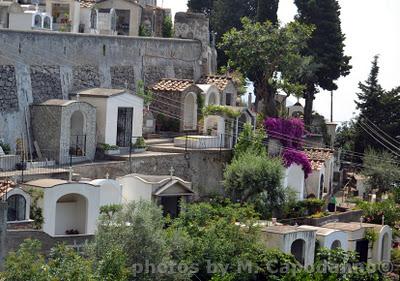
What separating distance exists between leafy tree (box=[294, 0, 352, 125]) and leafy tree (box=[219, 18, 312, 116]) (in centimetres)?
581

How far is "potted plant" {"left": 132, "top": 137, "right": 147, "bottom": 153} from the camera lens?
44812 millimetres

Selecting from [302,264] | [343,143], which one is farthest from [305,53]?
[302,264]

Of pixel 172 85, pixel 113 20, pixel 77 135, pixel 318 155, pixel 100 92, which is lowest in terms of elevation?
pixel 318 155

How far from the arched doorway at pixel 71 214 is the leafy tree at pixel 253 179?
923 cm

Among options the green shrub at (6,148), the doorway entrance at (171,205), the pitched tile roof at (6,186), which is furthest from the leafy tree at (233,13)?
the pitched tile roof at (6,186)

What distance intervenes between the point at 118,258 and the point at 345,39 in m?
31.9

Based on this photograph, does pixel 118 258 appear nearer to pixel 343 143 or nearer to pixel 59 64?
pixel 59 64

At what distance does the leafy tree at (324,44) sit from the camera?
6106cm

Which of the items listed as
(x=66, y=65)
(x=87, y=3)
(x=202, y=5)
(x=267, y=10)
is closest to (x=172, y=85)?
(x=66, y=65)

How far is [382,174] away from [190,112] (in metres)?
12.3

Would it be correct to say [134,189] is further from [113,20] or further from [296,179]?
[113,20]

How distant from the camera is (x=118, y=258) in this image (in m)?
A: 33.4

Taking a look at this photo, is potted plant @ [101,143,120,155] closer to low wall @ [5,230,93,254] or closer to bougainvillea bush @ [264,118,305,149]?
low wall @ [5,230,93,254]

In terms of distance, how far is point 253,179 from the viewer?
45.1 metres
